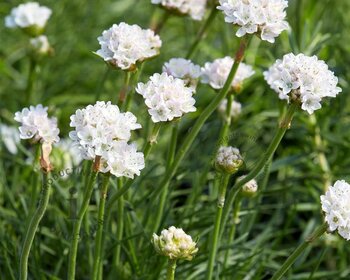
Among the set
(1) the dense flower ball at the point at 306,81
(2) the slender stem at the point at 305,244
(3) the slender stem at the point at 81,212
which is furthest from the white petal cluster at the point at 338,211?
(3) the slender stem at the point at 81,212

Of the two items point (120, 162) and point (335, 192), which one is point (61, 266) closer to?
point (120, 162)

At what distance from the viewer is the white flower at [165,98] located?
145cm

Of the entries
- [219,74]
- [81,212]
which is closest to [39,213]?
[81,212]

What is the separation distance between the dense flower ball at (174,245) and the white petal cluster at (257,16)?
380mm

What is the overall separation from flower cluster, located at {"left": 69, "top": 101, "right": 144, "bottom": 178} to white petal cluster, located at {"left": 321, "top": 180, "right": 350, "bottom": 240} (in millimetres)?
345

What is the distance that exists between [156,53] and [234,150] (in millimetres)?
293

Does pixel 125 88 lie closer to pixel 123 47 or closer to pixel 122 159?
pixel 123 47

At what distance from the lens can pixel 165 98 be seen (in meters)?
1.47

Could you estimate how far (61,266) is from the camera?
1.99 m

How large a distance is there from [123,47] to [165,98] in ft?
0.60

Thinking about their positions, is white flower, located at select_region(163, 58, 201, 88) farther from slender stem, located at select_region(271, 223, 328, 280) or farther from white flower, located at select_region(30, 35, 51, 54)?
white flower, located at select_region(30, 35, 51, 54)

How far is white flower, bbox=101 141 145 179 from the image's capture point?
136cm

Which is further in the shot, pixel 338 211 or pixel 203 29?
pixel 203 29

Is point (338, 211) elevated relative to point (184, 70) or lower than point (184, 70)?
lower
